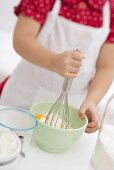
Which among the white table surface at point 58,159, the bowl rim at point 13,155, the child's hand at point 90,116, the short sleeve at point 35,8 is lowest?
the white table surface at point 58,159

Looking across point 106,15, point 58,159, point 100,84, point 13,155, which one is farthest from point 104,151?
point 106,15

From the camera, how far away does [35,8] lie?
81cm

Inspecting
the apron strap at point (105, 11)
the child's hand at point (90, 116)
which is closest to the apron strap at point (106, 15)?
the apron strap at point (105, 11)

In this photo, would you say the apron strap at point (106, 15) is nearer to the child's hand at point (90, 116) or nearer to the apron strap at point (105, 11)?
the apron strap at point (105, 11)

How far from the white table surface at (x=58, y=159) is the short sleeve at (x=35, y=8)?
1.07ft

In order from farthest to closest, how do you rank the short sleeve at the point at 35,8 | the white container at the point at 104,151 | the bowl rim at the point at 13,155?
1. the short sleeve at the point at 35,8
2. the white container at the point at 104,151
3. the bowl rim at the point at 13,155

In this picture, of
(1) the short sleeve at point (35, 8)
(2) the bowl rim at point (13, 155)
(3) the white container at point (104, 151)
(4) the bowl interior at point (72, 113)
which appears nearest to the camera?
(2) the bowl rim at point (13, 155)

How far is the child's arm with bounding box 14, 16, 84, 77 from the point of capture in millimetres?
629

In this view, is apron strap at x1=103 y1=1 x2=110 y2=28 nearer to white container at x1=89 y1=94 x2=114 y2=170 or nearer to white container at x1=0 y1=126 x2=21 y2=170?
white container at x1=89 y1=94 x2=114 y2=170

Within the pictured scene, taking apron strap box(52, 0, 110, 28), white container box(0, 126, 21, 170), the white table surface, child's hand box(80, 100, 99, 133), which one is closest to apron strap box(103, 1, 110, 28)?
apron strap box(52, 0, 110, 28)

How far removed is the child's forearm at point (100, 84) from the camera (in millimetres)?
845

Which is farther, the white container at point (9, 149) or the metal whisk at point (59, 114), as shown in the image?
the metal whisk at point (59, 114)

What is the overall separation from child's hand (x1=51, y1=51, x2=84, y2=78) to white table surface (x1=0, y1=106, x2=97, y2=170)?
151mm

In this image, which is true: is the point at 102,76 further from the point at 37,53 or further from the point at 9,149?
the point at 9,149
